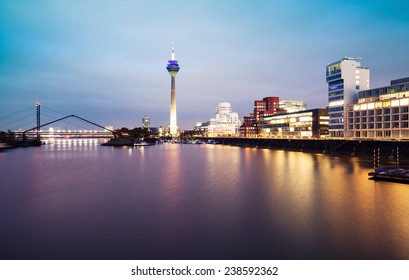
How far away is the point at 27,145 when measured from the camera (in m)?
146

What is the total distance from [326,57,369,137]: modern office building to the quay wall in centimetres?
1634

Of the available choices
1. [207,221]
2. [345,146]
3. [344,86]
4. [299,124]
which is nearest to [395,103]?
[345,146]

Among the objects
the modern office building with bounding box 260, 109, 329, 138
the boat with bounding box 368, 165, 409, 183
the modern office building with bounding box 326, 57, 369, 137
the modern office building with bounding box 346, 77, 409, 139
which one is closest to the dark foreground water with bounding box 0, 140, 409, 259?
the boat with bounding box 368, 165, 409, 183

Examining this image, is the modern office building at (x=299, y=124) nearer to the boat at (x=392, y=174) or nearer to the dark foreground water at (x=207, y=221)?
the boat at (x=392, y=174)

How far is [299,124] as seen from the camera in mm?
130750

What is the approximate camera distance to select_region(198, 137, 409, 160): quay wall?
192ft

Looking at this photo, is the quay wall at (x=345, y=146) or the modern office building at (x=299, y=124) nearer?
the quay wall at (x=345, y=146)

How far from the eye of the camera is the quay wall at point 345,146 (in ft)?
192

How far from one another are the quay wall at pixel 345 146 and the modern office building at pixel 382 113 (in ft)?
48.0

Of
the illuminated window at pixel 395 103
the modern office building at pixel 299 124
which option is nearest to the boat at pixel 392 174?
the illuminated window at pixel 395 103

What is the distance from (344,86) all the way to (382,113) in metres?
21.1

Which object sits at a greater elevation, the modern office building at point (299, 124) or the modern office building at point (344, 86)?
the modern office building at point (344, 86)

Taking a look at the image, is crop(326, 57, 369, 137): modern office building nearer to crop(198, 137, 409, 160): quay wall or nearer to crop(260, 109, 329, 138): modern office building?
crop(260, 109, 329, 138): modern office building

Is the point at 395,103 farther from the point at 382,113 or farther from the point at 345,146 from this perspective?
the point at 345,146
